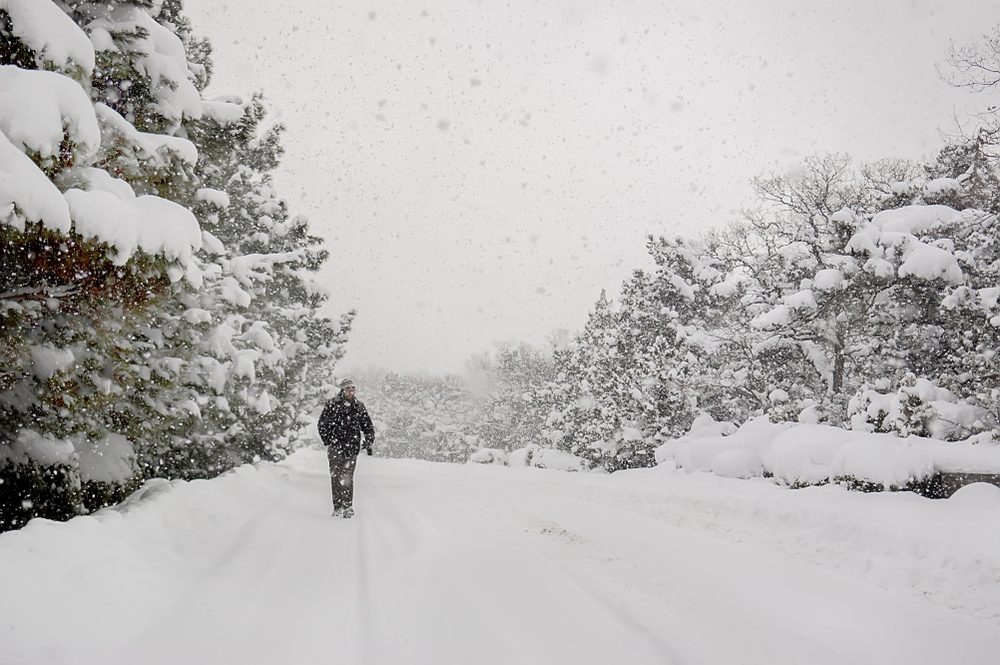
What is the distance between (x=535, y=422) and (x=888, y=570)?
4262 centimetres

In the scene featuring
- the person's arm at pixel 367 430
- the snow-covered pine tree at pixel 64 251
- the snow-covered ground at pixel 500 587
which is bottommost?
the snow-covered ground at pixel 500 587

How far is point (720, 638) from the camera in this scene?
4.11m

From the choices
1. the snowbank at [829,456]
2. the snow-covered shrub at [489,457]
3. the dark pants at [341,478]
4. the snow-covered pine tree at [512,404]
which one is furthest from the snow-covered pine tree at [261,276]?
the snow-covered pine tree at [512,404]

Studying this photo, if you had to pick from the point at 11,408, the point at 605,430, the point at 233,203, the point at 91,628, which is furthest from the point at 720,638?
the point at 605,430

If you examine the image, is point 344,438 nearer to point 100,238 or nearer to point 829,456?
point 100,238

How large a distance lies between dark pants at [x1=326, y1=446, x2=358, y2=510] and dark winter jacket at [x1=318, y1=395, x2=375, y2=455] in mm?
96

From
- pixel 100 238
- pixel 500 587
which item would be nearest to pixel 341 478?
pixel 500 587

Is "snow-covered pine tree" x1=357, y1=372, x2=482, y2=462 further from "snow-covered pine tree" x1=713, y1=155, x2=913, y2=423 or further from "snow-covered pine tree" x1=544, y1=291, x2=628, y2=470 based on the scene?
"snow-covered pine tree" x1=713, y1=155, x2=913, y2=423

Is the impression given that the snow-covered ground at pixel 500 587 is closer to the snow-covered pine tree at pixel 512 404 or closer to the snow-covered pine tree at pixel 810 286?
the snow-covered pine tree at pixel 810 286

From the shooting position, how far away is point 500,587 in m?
5.28

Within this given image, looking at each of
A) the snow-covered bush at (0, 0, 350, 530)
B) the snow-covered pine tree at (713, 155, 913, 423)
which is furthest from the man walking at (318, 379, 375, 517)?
the snow-covered pine tree at (713, 155, 913, 423)

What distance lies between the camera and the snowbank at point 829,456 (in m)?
9.73

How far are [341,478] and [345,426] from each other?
0.83 metres

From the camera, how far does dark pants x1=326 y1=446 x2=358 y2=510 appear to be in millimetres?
9547
